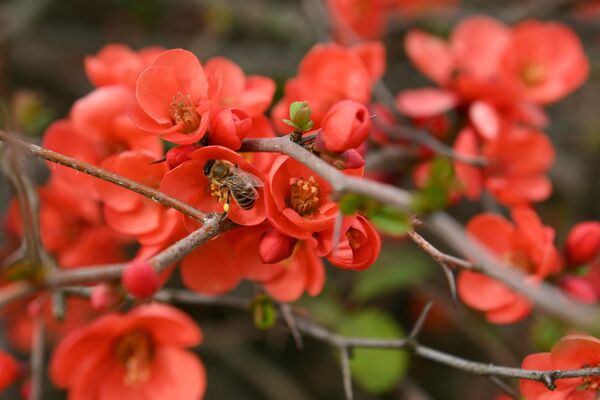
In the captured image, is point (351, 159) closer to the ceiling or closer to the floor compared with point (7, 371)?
closer to the ceiling

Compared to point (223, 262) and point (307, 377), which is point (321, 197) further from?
point (307, 377)

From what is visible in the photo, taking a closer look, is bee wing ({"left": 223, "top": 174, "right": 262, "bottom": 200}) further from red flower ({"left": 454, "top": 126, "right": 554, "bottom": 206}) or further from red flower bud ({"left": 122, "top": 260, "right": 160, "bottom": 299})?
red flower ({"left": 454, "top": 126, "right": 554, "bottom": 206})

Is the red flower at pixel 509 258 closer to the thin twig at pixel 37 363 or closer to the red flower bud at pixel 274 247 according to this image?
the red flower bud at pixel 274 247

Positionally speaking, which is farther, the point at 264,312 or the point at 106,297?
the point at 264,312

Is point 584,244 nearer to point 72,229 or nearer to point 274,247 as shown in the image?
point 274,247

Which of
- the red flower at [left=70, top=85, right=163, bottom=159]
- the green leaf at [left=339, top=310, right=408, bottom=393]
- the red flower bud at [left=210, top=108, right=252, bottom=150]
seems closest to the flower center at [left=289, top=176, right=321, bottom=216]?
the red flower bud at [left=210, top=108, right=252, bottom=150]

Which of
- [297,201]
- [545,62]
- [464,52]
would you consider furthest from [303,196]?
[545,62]

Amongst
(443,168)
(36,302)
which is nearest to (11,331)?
(36,302)
